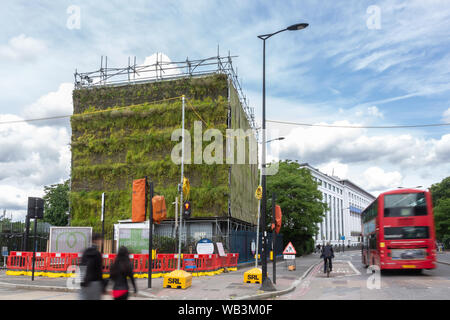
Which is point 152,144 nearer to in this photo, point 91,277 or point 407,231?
point 407,231

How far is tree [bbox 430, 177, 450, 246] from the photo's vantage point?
2808 inches

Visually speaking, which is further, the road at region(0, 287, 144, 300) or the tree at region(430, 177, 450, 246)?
the tree at region(430, 177, 450, 246)

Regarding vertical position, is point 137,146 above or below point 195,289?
above

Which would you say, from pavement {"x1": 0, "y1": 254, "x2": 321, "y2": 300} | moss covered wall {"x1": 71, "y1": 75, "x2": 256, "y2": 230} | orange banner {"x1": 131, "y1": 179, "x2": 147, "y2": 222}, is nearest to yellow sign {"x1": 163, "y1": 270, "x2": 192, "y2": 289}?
pavement {"x1": 0, "y1": 254, "x2": 321, "y2": 300}

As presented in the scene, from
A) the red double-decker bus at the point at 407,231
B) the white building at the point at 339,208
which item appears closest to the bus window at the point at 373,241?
the red double-decker bus at the point at 407,231

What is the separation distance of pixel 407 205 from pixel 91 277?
15.8 meters

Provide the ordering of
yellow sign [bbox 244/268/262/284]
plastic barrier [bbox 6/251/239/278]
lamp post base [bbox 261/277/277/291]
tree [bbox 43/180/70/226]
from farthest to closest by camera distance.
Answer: tree [bbox 43/180/70/226] → plastic barrier [bbox 6/251/239/278] → yellow sign [bbox 244/268/262/284] → lamp post base [bbox 261/277/277/291]

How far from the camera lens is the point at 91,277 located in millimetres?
7301

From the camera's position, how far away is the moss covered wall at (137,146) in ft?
100

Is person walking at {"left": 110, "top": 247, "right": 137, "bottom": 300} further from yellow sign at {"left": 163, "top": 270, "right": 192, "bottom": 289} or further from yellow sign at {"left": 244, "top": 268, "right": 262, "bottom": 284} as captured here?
yellow sign at {"left": 244, "top": 268, "right": 262, "bottom": 284}

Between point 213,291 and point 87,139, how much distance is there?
77.3 feet

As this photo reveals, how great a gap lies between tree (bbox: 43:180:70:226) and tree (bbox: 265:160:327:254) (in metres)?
28.4

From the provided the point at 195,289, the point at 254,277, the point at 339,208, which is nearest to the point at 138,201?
the point at 195,289
